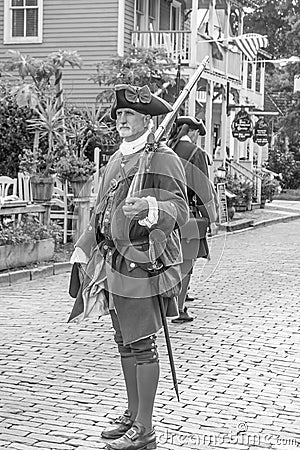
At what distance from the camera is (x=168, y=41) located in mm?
22438

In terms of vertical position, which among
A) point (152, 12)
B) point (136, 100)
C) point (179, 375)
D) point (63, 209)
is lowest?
point (179, 375)

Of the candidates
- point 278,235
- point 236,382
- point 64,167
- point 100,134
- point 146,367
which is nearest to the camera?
point 146,367

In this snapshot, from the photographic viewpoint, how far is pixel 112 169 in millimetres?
5094

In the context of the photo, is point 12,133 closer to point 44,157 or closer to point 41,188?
point 44,157

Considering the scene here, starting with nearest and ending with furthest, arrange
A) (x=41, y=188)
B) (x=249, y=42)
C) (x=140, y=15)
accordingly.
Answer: (x=41, y=188) → (x=140, y=15) → (x=249, y=42)

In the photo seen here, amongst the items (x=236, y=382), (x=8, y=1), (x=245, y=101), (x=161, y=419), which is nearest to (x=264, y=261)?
(x=236, y=382)

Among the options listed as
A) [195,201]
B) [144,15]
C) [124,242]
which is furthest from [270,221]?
[124,242]

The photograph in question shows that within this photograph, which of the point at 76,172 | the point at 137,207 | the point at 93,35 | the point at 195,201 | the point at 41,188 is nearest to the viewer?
the point at 137,207

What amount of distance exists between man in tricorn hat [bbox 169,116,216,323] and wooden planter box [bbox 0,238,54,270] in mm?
3607

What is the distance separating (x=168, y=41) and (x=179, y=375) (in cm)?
1683

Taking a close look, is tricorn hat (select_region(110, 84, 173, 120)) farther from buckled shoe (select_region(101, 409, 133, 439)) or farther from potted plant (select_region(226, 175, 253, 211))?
potted plant (select_region(226, 175, 253, 211))

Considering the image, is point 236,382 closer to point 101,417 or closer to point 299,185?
point 101,417

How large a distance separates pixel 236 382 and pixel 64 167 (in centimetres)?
785

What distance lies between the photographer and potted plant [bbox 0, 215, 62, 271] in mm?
11336
